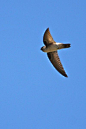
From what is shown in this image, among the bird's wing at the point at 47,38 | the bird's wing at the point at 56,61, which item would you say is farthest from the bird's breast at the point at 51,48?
the bird's wing at the point at 56,61

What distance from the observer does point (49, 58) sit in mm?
16703

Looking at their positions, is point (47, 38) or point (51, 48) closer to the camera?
point (47, 38)

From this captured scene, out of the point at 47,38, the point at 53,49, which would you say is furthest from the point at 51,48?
the point at 47,38

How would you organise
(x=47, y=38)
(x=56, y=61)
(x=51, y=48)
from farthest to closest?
(x=56, y=61) → (x=51, y=48) → (x=47, y=38)

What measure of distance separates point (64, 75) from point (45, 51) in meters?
1.53

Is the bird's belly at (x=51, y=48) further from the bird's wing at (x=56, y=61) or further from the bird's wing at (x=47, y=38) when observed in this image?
the bird's wing at (x=56, y=61)

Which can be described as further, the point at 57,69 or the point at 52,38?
the point at 57,69

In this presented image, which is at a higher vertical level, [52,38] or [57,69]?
[52,38]

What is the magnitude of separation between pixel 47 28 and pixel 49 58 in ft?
7.03

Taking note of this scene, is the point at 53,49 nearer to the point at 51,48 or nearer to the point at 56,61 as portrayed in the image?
the point at 51,48

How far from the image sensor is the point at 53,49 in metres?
16.0

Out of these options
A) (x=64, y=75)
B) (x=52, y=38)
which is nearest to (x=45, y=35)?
(x=52, y=38)

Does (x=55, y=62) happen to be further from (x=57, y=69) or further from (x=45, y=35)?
(x=45, y=35)

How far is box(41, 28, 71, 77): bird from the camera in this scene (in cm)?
1546
